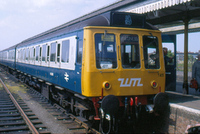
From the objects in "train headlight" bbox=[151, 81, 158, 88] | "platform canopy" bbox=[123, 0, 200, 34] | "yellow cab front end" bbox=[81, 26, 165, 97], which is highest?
"platform canopy" bbox=[123, 0, 200, 34]

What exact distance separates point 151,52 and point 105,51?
1400mm

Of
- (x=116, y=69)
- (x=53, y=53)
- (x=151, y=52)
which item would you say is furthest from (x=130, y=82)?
(x=53, y=53)

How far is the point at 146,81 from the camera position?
5895 millimetres

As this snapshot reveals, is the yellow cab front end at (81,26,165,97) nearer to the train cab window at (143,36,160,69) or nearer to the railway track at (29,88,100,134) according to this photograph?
the train cab window at (143,36,160,69)

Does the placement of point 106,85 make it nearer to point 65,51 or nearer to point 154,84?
point 154,84

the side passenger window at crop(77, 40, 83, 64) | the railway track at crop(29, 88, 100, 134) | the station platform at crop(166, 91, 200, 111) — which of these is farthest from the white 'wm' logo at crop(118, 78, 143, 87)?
the station platform at crop(166, 91, 200, 111)

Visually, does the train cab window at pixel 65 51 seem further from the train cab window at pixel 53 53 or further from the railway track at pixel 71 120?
the railway track at pixel 71 120

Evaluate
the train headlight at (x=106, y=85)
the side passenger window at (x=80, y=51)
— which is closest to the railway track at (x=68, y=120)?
the train headlight at (x=106, y=85)

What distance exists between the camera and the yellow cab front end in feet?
17.9

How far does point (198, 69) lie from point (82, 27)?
5.63m

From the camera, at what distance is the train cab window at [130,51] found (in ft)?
19.0

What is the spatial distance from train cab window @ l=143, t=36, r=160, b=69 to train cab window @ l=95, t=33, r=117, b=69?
92cm

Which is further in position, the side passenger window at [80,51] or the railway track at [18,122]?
the railway track at [18,122]

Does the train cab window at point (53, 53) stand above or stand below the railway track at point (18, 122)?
above
